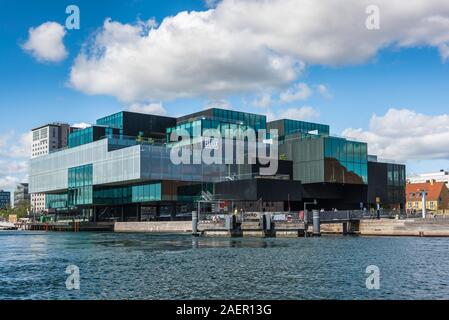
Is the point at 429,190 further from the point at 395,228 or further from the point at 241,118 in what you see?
the point at 395,228

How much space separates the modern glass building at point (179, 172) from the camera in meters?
108

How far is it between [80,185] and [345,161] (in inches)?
2429

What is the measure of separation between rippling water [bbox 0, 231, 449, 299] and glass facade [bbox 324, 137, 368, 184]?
53.2 meters

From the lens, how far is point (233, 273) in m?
36.9

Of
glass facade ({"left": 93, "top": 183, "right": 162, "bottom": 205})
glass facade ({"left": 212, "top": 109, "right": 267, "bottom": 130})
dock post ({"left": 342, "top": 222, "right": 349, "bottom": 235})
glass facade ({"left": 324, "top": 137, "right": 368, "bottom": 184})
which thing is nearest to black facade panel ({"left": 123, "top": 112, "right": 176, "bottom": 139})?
glass facade ({"left": 93, "top": 183, "right": 162, "bottom": 205})

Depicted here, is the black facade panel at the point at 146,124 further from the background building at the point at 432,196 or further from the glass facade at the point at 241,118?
the background building at the point at 432,196

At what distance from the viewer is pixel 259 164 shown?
11462 centimetres

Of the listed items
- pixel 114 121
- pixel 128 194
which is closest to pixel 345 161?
pixel 128 194

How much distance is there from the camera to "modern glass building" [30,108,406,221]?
108 m

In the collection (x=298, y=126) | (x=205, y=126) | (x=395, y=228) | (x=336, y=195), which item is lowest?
(x=395, y=228)
